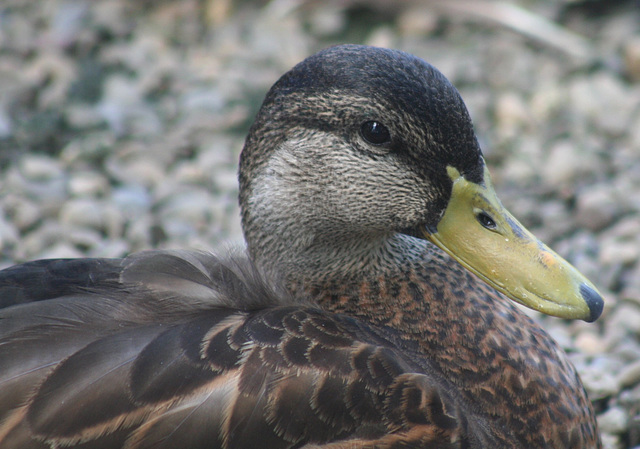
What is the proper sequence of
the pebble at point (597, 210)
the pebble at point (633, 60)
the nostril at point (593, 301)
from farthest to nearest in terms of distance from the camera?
the pebble at point (633, 60) < the pebble at point (597, 210) < the nostril at point (593, 301)

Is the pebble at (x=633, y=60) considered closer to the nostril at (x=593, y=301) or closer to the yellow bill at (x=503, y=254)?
the yellow bill at (x=503, y=254)

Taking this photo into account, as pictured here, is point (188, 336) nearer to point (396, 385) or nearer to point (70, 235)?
point (396, 385)

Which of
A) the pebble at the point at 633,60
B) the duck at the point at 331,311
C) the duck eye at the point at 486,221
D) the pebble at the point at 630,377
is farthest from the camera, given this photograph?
the pebble at the point at 633,60

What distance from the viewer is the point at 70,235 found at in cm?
390

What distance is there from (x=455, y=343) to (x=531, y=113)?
307cm

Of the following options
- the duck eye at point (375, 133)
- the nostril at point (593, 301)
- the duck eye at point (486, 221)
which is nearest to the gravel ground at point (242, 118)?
the nostril at point (593, 301)

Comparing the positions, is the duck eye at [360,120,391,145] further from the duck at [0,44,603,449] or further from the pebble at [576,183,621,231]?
the pebble at [576,183,621,231]

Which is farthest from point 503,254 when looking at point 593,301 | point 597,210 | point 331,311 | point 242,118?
point 242,118

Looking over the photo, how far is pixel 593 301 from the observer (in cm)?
235

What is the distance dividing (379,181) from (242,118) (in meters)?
2.70

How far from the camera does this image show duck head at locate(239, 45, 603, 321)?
2.38 metres

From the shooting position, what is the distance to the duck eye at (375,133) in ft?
7.93

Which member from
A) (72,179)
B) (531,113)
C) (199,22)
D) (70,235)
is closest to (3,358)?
(70,235)

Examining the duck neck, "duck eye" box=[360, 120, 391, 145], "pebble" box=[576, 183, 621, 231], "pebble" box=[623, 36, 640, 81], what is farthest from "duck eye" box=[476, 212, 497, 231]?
"pebble" box=[623, 36, 640, 81]
